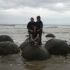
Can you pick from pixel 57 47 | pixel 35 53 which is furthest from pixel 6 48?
pixel 57 47

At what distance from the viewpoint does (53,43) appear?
31.0ft

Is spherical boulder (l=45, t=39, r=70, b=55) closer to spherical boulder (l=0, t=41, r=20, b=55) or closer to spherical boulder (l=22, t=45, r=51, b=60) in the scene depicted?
spherical boulder (l=22, t=45, r=51, b=60)

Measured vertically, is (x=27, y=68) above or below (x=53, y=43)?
below

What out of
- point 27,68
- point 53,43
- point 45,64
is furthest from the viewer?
point 53,43

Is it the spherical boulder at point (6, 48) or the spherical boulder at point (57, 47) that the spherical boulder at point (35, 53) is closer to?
the spherical boulder at point (57, 47)

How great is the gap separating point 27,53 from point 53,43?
1.85 m

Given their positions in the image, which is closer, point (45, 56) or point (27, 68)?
point (27, 68)

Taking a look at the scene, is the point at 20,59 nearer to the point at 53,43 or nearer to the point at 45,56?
the point at 45,56

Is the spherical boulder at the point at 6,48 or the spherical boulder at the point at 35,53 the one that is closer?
the spherical boulder at the point at 35,53

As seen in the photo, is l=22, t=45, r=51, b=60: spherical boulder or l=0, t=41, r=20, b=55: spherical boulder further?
l=0, t=41, r=20, b=55: spherical boulder

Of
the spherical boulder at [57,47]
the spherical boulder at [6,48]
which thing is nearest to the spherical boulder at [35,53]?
the spherical boulder at [57,47]

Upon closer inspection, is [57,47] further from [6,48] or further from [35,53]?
[6,48]

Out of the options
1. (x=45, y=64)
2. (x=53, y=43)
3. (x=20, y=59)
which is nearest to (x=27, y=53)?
(x=20, y=59)

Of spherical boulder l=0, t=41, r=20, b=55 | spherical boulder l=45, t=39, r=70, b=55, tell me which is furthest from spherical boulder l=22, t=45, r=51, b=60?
spherical boulder l=0, t=41, r=20, b=55
